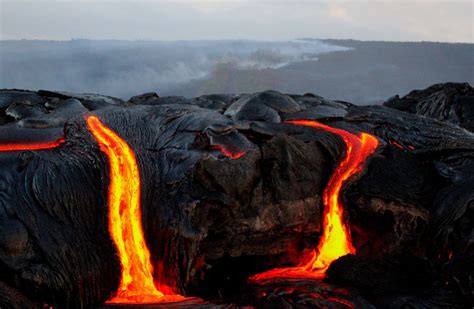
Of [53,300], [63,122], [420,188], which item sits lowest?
[53,300]

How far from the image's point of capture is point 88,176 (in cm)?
745

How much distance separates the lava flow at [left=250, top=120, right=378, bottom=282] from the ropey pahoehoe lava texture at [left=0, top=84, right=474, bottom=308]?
0.05 m

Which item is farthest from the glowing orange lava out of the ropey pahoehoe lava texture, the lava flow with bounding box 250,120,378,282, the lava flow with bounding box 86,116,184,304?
the lava flow with bounding box 250,120,378,282

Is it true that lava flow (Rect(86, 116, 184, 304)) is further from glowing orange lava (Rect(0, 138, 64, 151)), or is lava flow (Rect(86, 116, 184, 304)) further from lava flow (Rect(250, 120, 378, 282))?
lava flow (Rect(250, 120, 378, 282))

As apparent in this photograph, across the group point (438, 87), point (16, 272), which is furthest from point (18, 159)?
point (438, 87)

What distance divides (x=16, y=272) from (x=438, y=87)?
410 inches

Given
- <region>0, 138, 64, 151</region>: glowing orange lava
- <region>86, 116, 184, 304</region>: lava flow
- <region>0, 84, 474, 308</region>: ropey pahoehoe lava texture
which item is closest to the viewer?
<region>0, 84, 474, 308</region>: ropey pahoehoe lava texture

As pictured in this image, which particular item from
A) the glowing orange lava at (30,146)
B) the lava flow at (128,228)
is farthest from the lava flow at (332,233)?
the glowing orange lava at (30,146)

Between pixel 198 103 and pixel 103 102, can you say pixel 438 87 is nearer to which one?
pixel 198 103

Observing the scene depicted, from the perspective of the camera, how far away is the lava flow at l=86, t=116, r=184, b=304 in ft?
23.3

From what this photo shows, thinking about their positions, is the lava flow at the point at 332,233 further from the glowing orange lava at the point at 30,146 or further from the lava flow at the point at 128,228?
the glowing orange lava at the point at 30,146

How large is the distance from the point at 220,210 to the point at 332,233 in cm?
168

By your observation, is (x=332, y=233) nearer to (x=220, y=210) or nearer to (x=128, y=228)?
(x=220, y=210)

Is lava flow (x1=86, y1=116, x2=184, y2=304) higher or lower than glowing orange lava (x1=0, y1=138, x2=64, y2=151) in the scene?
lower
